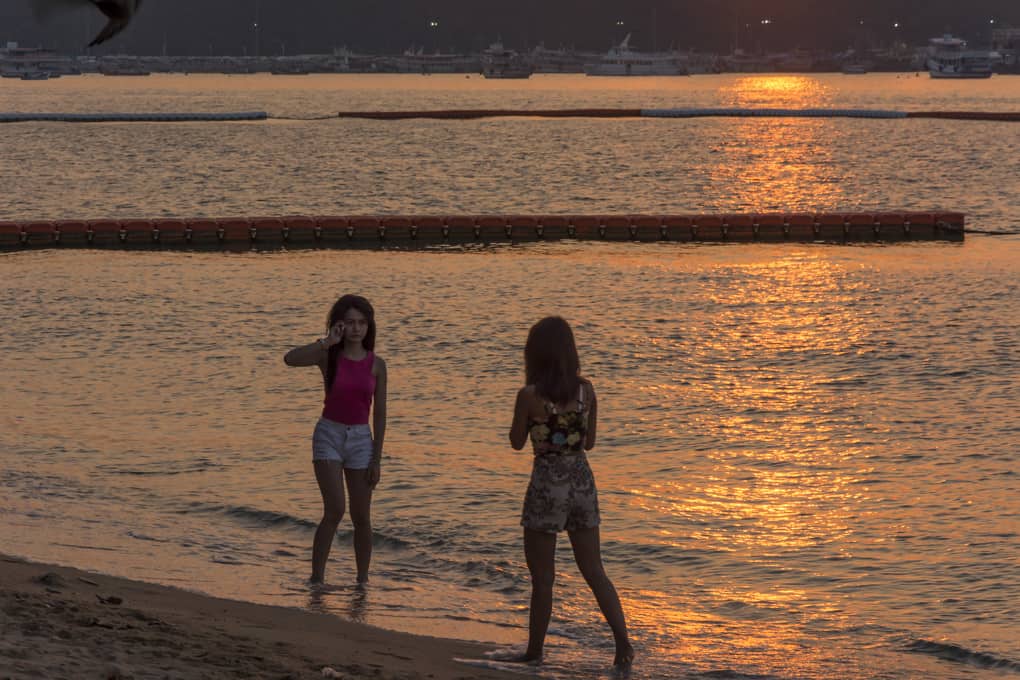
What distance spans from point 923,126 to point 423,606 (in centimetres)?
14657

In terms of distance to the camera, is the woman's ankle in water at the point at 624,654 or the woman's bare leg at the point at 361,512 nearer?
the woman's ankle in water at the point at 624,654

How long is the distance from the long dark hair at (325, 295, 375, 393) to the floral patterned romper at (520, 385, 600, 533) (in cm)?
164

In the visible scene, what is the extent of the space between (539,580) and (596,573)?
0.38 meters

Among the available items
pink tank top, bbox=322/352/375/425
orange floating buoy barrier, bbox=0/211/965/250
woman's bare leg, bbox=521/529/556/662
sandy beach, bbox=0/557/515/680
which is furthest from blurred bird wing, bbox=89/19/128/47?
orange floating buoy barrier, bbox=0/211/965/250

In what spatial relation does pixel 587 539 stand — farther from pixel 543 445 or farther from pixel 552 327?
pixel 552 327

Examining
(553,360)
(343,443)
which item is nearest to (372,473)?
(343,443)

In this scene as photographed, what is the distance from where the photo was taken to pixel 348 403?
9656 millimetres

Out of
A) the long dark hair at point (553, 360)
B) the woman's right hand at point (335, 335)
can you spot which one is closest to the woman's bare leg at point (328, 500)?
the woman's right hand at point (335, 335)

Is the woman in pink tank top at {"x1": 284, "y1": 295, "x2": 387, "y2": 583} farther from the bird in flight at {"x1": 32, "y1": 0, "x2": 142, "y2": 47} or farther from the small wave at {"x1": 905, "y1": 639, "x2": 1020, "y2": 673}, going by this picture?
the bird in flight at {"x1": 32, "y1": 0, "x2": 142, "y2": 47}

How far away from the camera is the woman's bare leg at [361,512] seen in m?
10.1

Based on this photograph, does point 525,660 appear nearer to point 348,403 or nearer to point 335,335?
point 348,403

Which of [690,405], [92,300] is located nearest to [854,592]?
[690,405]

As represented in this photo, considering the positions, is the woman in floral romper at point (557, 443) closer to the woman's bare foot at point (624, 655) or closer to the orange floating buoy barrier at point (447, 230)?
the woman's bare foot at point (624, 655)

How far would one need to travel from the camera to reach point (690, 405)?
2064 centimetres
